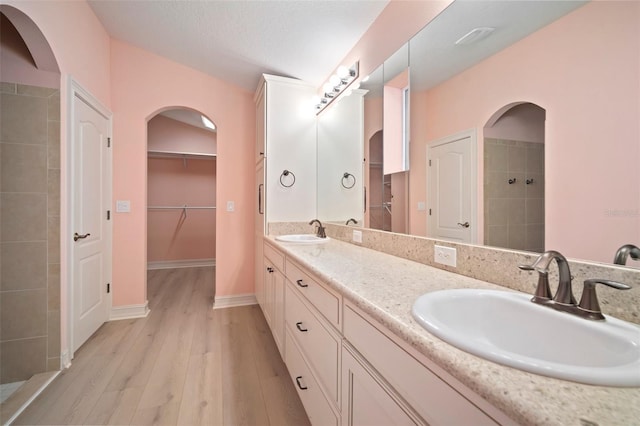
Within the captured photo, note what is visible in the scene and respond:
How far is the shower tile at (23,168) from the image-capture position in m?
1.73

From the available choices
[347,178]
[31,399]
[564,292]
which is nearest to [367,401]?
[564,292]

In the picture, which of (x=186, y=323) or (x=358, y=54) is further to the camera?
(x=186, y=323)

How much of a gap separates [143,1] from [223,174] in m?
1.59

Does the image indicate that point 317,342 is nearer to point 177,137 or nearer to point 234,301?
point 234,301

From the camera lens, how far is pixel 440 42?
1.35 m

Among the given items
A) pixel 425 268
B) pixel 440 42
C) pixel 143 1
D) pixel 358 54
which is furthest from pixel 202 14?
pixel 425 268

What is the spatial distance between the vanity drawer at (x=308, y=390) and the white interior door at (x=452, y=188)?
0.86 meters

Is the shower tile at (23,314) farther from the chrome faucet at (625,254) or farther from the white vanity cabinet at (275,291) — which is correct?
the chrome faucet at (625,254)

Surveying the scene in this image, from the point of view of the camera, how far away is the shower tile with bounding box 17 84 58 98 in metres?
1.77

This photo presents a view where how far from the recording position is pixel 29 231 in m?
1.77

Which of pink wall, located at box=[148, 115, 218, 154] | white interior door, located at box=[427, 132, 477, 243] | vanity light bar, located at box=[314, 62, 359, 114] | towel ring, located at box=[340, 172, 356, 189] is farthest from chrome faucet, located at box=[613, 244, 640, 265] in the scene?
pink wall, located at box=[148, 115, 218, 154]

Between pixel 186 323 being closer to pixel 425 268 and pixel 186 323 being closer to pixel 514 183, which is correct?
pixel 425 268

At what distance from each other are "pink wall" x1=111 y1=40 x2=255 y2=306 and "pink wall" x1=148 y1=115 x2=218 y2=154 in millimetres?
1860

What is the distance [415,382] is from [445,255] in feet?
2.33
